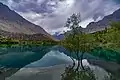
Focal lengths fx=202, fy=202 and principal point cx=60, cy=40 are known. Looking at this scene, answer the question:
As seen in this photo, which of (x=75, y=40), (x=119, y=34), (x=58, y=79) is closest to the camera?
(x=58, y=79)

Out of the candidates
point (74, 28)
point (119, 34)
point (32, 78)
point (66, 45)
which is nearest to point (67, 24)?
point (74, 28)

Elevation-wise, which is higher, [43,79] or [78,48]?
[78,48]

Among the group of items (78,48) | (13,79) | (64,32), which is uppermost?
(64,32)

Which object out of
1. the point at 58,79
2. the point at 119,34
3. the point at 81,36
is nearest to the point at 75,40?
the point at 81,36

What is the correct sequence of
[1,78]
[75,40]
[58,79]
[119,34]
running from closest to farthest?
[58,79] → [1,78] → [75,40] → [119,34]

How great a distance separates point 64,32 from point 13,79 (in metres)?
27.7

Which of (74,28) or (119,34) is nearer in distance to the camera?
(74,28)

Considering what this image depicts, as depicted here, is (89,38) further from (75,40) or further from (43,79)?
(43,79)

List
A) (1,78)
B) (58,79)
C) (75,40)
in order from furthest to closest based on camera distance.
Answer: (75,40) < (1,78) < (58,79)

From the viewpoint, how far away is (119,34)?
108438 millimetres

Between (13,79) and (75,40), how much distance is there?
85.0ft

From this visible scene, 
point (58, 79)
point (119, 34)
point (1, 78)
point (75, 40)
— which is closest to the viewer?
point (58, 79)

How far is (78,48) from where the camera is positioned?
63.4 meters

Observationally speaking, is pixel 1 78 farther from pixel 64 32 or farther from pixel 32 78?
pixel 64 32
